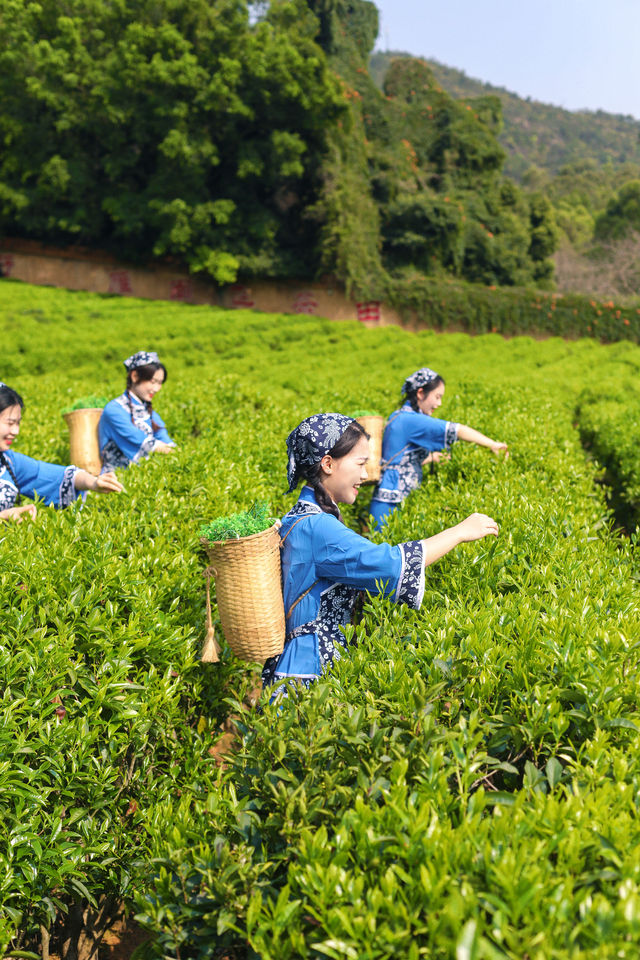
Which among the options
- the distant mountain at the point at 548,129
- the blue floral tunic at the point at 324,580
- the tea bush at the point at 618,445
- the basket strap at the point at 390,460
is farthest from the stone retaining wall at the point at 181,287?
the distant mountain at the point at 548,129

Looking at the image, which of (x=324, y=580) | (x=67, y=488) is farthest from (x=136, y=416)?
(x=324, y=580)

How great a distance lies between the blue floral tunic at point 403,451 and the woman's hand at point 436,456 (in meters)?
0.06

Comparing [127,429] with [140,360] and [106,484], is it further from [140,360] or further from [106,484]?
[106,484]

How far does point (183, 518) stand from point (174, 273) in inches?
1157

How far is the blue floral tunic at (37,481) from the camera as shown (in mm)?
3912

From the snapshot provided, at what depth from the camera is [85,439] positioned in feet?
17.6

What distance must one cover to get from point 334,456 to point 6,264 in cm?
3500

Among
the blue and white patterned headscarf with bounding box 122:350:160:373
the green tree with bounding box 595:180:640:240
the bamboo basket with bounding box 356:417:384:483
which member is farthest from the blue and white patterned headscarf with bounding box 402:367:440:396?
the green tree with bounding box 595:180:640:240

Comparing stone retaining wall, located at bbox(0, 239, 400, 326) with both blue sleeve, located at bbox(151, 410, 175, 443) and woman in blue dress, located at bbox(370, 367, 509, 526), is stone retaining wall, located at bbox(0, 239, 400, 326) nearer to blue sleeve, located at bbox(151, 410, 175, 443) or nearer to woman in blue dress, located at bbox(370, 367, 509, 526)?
blue sleeve, located at bbox(151, 410, 175, 443)

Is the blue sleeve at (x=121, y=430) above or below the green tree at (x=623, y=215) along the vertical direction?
below

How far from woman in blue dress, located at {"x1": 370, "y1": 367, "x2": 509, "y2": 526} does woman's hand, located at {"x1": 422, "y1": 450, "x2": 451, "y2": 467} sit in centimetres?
1

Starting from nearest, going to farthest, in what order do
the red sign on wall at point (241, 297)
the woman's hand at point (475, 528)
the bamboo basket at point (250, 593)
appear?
the bamboo basket at point (250, 593)
the woman's hand at point (475, 528)
the red sign on wall at point (241, 297)

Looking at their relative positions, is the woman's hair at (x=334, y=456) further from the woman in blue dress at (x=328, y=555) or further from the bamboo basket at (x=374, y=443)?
the bamboo basket at (x=374, y=443)

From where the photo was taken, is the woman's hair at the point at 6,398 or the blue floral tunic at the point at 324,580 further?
the woman's hair at the point at 6,398
